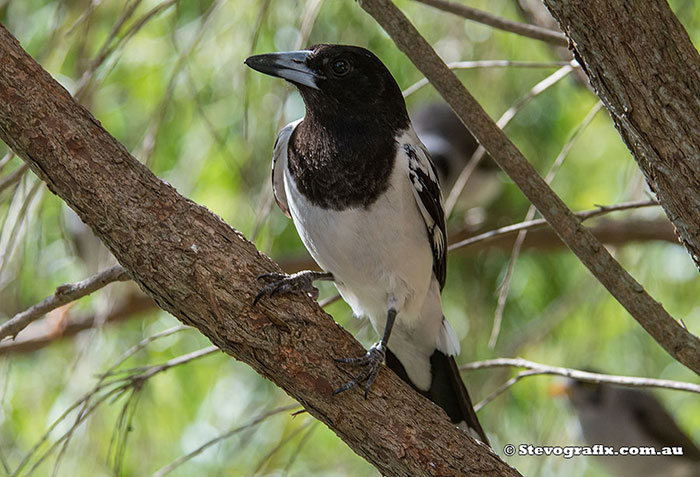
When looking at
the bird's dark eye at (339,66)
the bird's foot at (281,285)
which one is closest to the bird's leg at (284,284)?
the bird's foot at (281,285)

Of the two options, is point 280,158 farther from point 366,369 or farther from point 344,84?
point 366,369

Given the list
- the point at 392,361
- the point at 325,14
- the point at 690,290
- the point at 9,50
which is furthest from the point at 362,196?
the point at 690,290

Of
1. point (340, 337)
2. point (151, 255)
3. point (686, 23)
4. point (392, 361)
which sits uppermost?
point (686, 23)

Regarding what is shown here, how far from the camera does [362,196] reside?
2.35 m

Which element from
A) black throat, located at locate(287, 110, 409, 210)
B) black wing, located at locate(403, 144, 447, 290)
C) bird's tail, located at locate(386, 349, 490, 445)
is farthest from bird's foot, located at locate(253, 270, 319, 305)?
bird's tail, located at locate(386, 349, 490, 445)

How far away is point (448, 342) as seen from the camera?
2.71 meters

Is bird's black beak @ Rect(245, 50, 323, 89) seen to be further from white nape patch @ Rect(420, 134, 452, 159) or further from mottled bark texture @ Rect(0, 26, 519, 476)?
white nape patch @ Rect(420, 134, 452, 159)

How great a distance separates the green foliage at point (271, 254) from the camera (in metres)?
3.55

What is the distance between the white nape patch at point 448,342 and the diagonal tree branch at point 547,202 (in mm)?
783

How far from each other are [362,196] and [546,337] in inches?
73.9

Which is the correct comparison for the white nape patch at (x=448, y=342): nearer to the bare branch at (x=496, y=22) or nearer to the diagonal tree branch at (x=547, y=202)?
the diagonal tree branch at (x=547, y=202)

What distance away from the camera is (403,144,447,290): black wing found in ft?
7.94

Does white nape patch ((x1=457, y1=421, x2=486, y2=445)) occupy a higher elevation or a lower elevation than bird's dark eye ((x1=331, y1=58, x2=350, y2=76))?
lower

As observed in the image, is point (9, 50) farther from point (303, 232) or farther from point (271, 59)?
A: point (303, 232)
